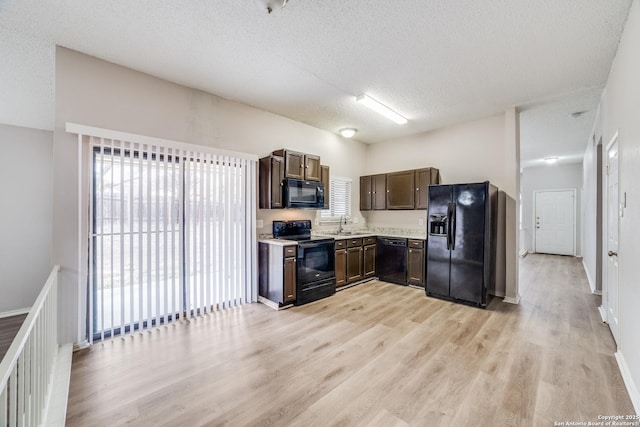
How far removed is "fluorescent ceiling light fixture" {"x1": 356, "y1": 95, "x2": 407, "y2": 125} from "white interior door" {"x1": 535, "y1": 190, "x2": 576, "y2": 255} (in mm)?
7119

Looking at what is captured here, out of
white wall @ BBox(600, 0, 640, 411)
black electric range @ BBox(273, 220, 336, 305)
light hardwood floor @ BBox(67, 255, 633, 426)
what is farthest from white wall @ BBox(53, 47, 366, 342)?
white wall @ BBox(600, 0, 640, 411)

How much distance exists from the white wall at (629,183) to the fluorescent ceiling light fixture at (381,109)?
2390 mm

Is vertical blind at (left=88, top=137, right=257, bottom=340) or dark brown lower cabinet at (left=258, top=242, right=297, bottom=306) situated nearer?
vertical blind at (left=88, top=137, right=257, bottom=340)

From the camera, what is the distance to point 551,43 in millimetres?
2562

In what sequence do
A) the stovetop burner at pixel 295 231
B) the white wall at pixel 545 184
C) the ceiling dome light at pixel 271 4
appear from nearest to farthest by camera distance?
the ceiling dome light at pixel 271 4 < the stovetop burner at pixel 295 231 < the white wall at pixel 545 184

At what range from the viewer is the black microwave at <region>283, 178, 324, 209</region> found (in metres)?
4.20

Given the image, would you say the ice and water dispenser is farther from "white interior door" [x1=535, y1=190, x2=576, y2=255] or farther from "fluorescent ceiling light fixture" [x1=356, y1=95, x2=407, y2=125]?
"white interior door" [x1=535, y1=190, x2=576, y2=255]

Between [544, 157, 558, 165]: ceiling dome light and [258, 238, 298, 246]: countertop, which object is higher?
[544, 157, 558, 165]: ceiling dome light

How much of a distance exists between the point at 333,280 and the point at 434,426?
2785 millimetres

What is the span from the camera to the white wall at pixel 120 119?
2666mm

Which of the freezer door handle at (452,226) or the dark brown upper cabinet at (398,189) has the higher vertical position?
the dark brown upper cabinet at (398,189)

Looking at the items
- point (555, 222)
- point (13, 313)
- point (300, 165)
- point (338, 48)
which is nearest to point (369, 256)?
point (300, 165)

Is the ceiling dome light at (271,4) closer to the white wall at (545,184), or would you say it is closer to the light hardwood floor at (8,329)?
the light hardwood floor at (8,329)

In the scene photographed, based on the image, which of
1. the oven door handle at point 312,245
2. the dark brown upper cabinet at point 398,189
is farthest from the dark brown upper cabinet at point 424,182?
the oven door handle at point 312,245
